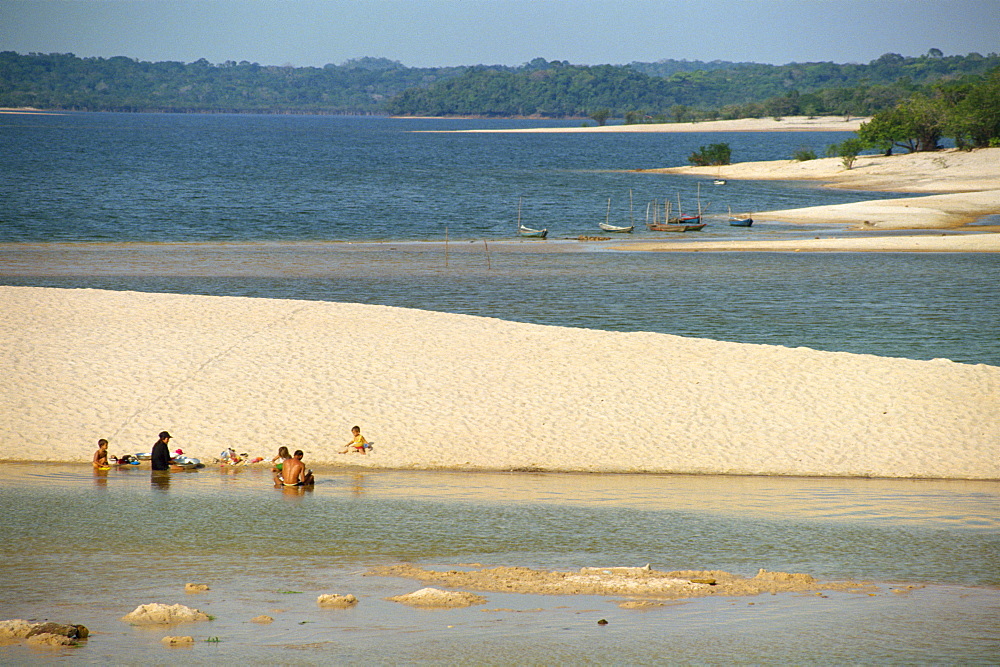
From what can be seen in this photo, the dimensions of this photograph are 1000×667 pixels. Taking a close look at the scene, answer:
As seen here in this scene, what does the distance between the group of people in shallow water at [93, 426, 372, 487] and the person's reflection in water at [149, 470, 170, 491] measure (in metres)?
0.10

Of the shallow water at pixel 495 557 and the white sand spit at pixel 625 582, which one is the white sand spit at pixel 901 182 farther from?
the white sand spit at pixel 625 582

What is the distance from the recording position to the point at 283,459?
19.3 m

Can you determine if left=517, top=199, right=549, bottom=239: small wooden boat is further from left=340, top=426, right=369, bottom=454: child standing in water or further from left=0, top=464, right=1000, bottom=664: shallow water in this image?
left=0, top=464, right=1000, bottom=664: shallow water

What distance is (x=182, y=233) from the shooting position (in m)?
65.2

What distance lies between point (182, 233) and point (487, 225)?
20756 millimetres

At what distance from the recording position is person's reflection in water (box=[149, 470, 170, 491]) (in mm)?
18391

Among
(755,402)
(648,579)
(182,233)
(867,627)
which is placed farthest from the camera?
(182,233)

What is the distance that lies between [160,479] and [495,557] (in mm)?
7682

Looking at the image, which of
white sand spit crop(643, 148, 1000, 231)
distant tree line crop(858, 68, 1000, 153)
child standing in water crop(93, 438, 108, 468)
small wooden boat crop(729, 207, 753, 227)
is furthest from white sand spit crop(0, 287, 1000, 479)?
distant tree line crop(858, 68, 1000, 153)

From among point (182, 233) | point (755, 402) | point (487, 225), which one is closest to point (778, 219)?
point (487, 225)

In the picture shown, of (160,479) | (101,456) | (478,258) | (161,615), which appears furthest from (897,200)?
(161,615)

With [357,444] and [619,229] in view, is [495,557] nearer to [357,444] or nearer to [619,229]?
[357,444]

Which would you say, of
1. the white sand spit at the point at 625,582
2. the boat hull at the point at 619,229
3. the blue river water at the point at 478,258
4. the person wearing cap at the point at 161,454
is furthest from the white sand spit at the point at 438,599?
the boat hull at the point at 619,229

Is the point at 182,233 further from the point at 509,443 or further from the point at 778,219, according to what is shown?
the point at 509,443
